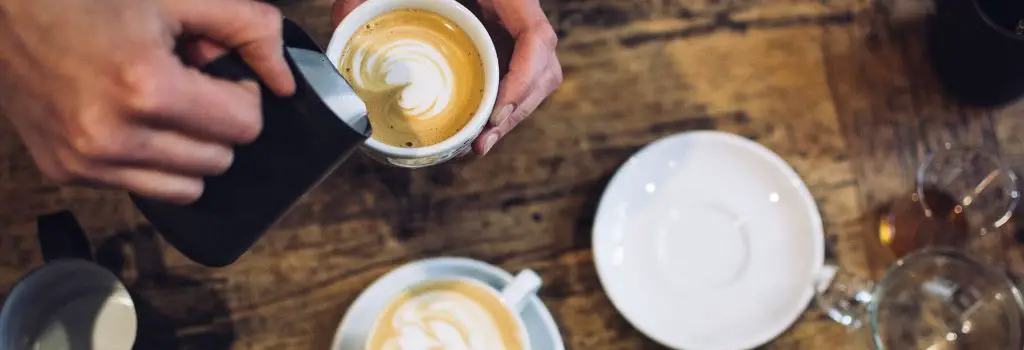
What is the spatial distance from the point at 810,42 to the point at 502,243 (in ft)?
1.40

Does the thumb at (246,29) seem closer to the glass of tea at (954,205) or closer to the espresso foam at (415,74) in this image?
the espresso foam at (415,74)

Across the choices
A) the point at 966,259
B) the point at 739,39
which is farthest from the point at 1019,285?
the point at 739,39

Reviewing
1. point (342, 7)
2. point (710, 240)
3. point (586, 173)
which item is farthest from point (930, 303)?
point (342, 7)

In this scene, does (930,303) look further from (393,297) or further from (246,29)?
(246,29)

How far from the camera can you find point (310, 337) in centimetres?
83

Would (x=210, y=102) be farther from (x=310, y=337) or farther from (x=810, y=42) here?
(x=810, y=42)

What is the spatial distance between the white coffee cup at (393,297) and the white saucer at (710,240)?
0.10 metres

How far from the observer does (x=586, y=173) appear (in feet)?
2.91

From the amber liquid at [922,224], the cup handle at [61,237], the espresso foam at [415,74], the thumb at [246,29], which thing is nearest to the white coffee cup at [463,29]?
the espresso foam at [415,74]

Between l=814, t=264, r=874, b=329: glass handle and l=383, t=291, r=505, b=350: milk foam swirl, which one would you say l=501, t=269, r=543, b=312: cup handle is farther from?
l=814, t=264, r=874, b=329: glass handle

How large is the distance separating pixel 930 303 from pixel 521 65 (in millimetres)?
550

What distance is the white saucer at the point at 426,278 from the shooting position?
0.80 metres

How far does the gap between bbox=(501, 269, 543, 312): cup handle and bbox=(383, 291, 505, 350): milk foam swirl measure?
2 centimetres

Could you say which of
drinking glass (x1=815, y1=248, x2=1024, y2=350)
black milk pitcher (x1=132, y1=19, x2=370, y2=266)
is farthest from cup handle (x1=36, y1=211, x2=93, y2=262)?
drinking glass (x1=815, y1=248, x2=1024, y2=350)
